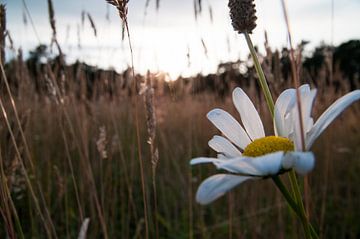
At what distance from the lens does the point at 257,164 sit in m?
0.34

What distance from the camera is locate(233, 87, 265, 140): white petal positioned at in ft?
1.78

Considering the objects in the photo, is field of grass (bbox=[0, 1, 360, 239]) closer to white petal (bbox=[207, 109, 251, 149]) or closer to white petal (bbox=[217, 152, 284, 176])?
white petal (bbox=[207, 109, 251, 149])

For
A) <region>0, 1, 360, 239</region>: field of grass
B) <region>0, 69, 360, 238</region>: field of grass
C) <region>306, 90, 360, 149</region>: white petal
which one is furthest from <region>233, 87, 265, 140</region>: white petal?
<region>0, 69, 360, 238</region>: field of grass

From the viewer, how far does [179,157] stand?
8.35 ft

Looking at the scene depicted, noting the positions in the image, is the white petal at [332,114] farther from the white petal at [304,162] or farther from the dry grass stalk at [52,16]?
the dry grass stalk at [52,16]

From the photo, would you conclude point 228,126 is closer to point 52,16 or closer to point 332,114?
point 332,114

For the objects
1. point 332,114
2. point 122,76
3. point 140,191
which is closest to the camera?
point 332,114

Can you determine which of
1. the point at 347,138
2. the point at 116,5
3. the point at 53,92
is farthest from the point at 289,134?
the point at 347,138

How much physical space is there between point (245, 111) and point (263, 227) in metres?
1.30

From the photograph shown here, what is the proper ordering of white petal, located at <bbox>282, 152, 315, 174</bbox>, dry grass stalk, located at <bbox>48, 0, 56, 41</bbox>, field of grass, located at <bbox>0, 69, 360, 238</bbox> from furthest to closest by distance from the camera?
field of grass, located at <bbox>0, 69, 360, 238</bbox>, dry grass stalk, located at <bbox>48, 0, 56, 41</bbox>, white petal, located at <bbox>282, 152, 315, 174</bbox>

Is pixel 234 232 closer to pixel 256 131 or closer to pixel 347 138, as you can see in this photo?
pixel 256 131

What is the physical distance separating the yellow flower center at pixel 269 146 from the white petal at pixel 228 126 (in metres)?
0.06

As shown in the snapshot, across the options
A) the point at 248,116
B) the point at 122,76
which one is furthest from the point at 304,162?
the point at 122,76

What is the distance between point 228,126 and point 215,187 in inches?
7.9
